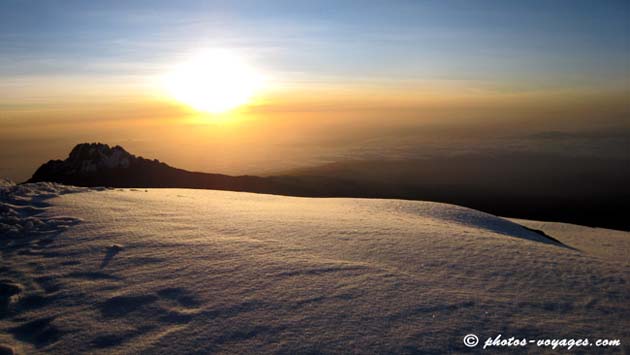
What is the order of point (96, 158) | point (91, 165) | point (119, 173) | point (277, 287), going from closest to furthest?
point (277, 287), point (91, 165), point (119, 173), point (96, 158)

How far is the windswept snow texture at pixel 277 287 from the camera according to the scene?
3.29 m

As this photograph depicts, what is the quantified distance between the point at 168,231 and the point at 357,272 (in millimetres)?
3209

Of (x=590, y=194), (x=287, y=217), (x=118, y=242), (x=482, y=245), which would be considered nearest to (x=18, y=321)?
(x=118, y=242)

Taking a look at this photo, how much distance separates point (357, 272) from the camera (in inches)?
180

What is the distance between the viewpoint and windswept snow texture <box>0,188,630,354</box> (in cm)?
329

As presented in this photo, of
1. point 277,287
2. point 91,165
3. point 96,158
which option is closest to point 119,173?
point 91,165

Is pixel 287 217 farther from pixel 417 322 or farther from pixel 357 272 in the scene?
pixel 417 322

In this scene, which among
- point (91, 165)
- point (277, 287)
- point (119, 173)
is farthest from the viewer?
point (119, 173)

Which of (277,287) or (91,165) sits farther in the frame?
(91,165)

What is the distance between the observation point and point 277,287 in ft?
13.4

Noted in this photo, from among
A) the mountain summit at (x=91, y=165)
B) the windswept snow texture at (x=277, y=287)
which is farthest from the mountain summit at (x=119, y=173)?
the windswept snow texture at (x=277, y=287)

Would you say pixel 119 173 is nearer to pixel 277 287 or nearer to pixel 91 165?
pixel 91 165

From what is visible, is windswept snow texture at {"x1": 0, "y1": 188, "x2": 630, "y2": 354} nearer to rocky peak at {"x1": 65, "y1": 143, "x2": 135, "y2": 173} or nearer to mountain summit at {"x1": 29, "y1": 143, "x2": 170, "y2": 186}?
mountain summit at {"x1": 29, "y1": 143, "x2": 170, "y2": 186}

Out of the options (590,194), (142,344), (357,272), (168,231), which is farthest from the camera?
(590,194)
